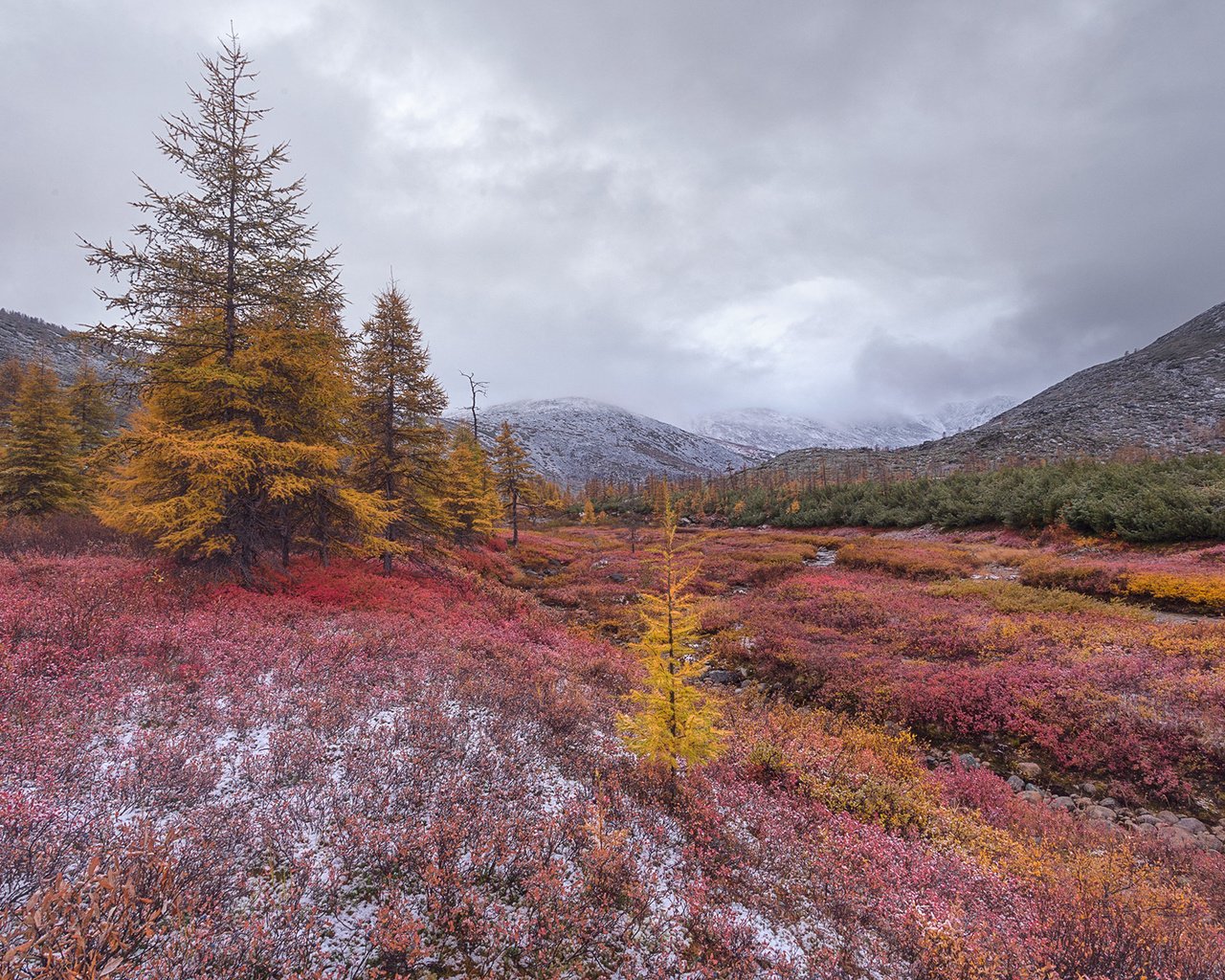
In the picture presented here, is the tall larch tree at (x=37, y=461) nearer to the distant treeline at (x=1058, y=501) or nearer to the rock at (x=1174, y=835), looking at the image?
the rock at (x=1174, y=835)

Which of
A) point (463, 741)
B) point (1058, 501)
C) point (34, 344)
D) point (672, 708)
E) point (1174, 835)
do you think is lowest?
point (1174, 835)

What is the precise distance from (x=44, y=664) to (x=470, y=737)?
5789 millimetres

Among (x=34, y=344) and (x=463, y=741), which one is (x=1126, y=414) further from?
(x=34, y=344)

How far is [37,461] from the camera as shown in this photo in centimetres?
2153

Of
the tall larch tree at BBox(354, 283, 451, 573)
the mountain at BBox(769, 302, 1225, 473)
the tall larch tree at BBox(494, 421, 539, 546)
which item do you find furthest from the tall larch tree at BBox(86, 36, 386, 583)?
the mountain at BBox(769, 302, 1225, 473)

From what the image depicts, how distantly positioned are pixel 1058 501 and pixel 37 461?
179 ft

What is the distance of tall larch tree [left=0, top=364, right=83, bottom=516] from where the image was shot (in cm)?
2078

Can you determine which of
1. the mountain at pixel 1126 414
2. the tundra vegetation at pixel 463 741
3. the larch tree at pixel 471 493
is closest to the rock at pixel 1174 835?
the tundra vegetation at pixel 463 741

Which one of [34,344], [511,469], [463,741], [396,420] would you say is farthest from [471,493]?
[34,344]

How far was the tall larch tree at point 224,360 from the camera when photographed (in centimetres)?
1104

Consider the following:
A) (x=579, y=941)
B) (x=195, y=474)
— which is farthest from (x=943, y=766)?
(x=195, y=474)

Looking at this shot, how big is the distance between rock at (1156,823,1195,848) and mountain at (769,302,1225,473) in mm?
59813

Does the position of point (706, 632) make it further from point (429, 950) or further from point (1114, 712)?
point (429, 950)

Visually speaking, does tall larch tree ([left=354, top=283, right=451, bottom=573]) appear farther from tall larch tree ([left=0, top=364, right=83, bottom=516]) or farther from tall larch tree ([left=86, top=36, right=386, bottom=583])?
tall larch tree ([left=0, top=364, right=83, bottom=516])
